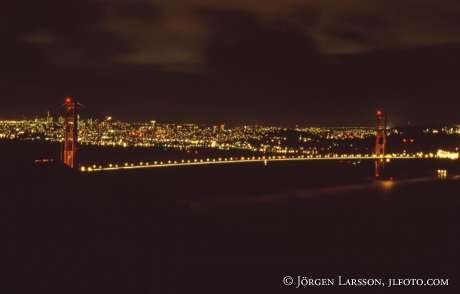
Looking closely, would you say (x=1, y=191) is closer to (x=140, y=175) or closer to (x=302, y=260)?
(x=302, y=260)

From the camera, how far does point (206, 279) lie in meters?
7.88

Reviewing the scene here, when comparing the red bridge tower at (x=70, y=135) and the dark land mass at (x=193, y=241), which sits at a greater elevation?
the red bridge tower at (x=70, y=135)

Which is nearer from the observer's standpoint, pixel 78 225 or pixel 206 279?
pixel 206 279

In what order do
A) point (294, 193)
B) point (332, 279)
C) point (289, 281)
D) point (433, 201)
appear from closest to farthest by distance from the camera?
point (289, 281)
point (332, 279)
point (433, 201)
point (294, 193)

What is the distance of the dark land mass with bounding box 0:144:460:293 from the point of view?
689cm

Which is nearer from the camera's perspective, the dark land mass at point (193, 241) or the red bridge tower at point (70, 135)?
the dark land mass at point (193, 241)

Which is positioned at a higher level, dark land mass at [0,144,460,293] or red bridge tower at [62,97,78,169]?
red bridge tower at [62,97,78,169]

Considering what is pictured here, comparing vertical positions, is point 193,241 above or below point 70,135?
below

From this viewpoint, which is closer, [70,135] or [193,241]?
[193,241]

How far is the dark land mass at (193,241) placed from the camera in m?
6.89

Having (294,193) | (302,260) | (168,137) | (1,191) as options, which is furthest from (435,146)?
(1,191)

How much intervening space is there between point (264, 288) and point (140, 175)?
28.3 meters

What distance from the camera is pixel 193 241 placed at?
1038cm

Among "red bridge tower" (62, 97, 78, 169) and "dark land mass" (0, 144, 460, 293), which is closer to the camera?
"dark land mass" (0, 144, 460, 293)
